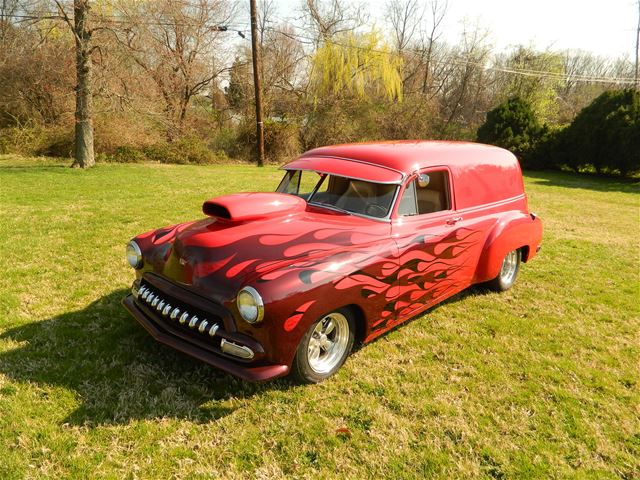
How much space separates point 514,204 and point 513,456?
3.17 m

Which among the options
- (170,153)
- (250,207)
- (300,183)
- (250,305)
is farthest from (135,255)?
(170,153)

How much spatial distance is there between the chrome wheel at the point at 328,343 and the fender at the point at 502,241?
1908mm

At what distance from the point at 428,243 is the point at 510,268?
7.04 feet

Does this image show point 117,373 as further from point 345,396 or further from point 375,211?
point 375,211

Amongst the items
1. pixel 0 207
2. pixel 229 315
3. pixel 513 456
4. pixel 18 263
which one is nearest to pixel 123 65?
pixel 0 207

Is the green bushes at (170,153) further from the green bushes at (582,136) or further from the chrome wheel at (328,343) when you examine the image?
the chrome wheel at (328,343)

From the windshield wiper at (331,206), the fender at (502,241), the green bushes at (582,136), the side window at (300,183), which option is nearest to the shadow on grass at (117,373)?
the windshield wiper at (331,206)

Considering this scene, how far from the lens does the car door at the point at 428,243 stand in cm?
367

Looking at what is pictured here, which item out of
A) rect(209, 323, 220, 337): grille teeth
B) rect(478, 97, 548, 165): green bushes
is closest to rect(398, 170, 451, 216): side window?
rect(209, 323, 220, 337): grille teeth

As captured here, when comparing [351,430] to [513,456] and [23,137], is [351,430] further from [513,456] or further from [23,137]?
[23,137]

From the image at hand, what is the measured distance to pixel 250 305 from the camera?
8.96 ft

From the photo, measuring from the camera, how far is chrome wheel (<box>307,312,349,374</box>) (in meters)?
3.24

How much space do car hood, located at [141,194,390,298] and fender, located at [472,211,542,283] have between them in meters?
1.51

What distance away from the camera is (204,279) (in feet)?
9.96
